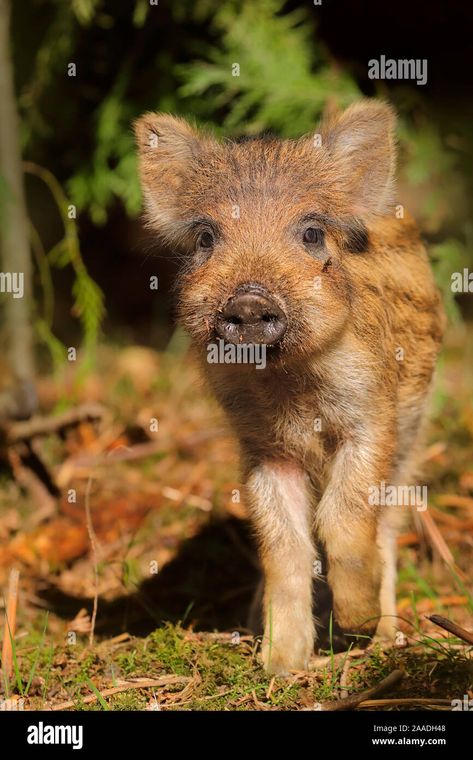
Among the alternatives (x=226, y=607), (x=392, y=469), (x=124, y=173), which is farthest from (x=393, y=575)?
(x=124, y=173)

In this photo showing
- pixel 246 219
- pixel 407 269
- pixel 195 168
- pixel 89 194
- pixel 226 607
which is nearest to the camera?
pixel 246 219

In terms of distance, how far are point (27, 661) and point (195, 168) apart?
2744mm

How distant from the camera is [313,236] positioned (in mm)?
4926

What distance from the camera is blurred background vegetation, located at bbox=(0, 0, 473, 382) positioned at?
835 centimetres

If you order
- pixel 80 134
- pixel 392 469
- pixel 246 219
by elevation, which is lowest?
pixel 392 469

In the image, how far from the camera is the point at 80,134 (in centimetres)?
977

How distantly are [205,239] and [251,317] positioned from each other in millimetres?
781

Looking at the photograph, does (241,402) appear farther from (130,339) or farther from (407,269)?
(130,339)

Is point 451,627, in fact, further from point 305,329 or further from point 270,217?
point 270,217
